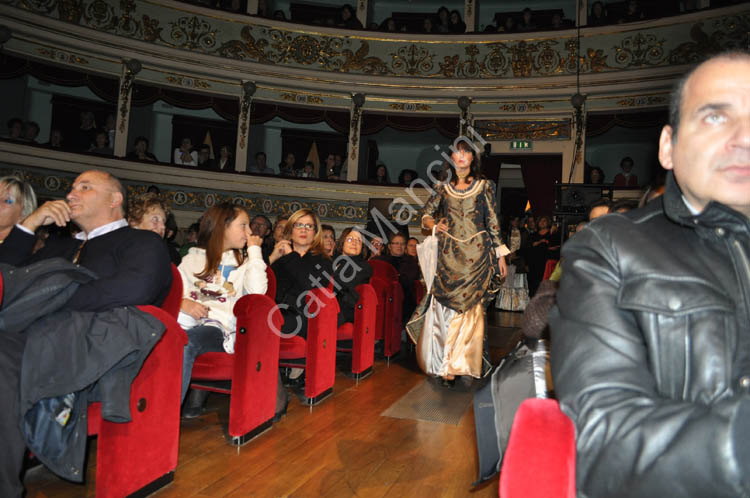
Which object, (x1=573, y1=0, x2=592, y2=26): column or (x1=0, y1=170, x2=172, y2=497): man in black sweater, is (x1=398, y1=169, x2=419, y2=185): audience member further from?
(x1=0, y1=170, x2=172, y2=497): man in black sweater

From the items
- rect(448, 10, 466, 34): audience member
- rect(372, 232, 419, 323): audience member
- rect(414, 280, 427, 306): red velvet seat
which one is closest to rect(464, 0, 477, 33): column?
rect(448, 10, 466, 34): audience member

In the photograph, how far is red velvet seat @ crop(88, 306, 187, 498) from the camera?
1.68 metres

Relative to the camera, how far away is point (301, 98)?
33.1 ft

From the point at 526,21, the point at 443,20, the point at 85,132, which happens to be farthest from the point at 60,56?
the point at 526,21

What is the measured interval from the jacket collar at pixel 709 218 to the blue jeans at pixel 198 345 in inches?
90.5

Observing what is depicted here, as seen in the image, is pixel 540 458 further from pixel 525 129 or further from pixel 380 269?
pixel 525 129

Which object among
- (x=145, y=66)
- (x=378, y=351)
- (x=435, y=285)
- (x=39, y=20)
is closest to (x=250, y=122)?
(x=145, y=66)

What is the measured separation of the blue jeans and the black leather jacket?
2146 millimetres

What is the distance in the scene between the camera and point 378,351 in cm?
495

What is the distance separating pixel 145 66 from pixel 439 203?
7544 millimetres

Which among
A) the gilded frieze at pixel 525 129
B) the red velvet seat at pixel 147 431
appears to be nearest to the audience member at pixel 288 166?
the gilded frieze at pixel 525 129

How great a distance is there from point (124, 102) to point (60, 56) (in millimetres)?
1134

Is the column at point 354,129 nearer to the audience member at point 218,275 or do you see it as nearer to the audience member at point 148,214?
the audience member at point 148,214

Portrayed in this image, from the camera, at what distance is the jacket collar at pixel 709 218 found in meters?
0.76
